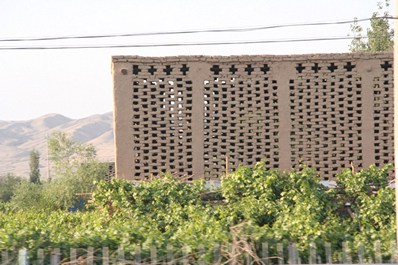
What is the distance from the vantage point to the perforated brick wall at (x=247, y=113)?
18406mm

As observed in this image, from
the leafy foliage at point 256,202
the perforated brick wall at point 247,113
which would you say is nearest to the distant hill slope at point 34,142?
the perforated brick wall at point 247,113

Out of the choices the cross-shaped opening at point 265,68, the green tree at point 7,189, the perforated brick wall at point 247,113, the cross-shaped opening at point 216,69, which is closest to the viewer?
the perforated brick wall at point 247,113

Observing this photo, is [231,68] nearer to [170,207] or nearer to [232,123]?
[232,123]

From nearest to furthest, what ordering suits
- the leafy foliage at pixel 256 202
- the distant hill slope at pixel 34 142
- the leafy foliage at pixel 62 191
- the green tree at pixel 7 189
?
the leafy foliage at pixel 256 202, the leafy foliage at pixel 62 191, the green tree at pixel 7 189, the distant hill slope at pixel 34 142

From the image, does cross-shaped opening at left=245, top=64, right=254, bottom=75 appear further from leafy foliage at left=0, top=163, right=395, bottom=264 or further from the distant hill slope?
the distant hill slope

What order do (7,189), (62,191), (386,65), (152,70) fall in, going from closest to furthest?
(152,70)
(386,65)
(62,191)
(7,189)

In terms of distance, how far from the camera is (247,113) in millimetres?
18531

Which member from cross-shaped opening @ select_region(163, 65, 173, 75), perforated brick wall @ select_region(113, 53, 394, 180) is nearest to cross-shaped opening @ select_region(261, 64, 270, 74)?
perforated brick wall @ select_region(113, 53, 394, 180)

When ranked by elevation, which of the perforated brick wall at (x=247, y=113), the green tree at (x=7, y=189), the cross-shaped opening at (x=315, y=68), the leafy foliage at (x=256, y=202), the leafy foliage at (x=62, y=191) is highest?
the cross-shaped opening at (x=315, y=68)

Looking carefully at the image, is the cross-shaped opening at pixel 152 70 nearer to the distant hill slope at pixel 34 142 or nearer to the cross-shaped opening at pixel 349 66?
the cross-shaped opening at pixel 349 66

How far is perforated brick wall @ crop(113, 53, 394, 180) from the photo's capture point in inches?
725

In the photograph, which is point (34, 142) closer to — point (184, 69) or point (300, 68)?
point (184, 69)

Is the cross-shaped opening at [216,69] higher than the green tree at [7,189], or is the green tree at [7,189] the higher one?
the cross-shaped opening at [216,69]

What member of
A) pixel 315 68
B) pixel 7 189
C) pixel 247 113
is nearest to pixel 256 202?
pixel 247 113
